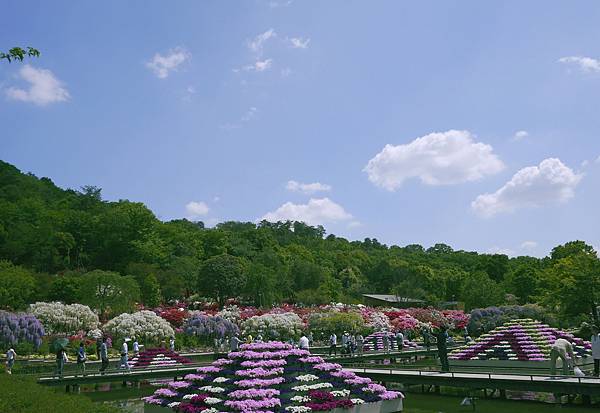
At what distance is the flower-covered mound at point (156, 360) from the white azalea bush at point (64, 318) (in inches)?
478

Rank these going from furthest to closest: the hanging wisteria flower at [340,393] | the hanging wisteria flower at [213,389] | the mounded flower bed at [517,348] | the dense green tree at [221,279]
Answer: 1. the dense green tree at [221,279]
2. the mounded flower bed at [517,348]
3. the hanging wisteria flower at [340,393]
4. the hanging wisteria flower at [213,389]

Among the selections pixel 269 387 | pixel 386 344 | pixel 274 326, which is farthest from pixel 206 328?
pixel 269 387

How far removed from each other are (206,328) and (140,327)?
21.6ft

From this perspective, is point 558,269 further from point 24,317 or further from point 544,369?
point 24,317

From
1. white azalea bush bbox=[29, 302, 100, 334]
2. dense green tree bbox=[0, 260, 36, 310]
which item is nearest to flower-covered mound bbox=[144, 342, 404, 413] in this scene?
white azalea bush bbox=[29, 302, 100, 334]

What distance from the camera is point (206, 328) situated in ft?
142

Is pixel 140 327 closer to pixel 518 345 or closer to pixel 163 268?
pixel 518 345

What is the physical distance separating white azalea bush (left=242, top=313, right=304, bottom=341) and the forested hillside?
34.1ft

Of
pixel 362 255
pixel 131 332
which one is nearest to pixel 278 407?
pixel 131 332

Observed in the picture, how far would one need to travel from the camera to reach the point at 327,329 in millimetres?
45531

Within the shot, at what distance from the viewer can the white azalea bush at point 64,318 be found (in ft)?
131

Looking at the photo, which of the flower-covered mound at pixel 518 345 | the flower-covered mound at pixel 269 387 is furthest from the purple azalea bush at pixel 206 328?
the flower-covered mound at pixel 269 387

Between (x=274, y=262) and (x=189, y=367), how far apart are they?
52304mm

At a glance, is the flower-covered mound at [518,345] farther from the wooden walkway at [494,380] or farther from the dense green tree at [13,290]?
the dense green tree at [13,290]
